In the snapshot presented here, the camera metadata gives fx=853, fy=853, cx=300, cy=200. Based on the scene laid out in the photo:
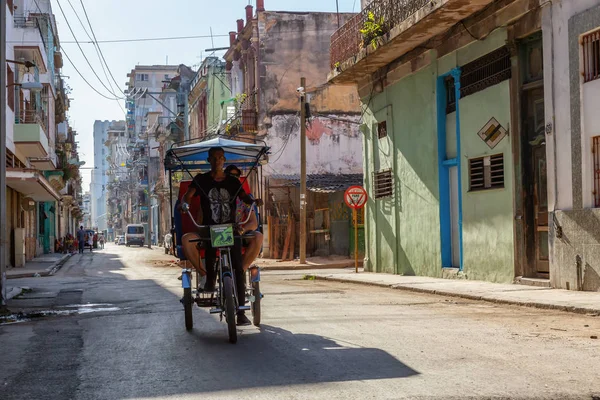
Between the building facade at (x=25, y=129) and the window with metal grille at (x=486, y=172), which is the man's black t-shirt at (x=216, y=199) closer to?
the window with metal grille at (x=486, y=172)

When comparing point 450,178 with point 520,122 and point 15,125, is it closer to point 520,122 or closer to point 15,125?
point 520,122

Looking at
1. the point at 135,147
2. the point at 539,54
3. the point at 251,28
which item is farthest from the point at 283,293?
the point at 135,147

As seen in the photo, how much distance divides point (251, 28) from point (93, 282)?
2144 centimetres

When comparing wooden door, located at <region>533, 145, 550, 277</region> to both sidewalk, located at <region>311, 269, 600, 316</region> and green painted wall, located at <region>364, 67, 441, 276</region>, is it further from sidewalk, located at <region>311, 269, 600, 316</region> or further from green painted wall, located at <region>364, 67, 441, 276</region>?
green painted wall, located at <region>364, 67, 441, 276</region>

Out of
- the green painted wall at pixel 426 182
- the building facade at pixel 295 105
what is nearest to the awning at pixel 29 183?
the building facade at pixel 295 105

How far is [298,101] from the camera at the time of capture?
129 ft

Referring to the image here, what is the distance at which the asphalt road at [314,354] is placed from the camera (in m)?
5.79

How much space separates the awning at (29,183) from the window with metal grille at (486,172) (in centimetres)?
1730

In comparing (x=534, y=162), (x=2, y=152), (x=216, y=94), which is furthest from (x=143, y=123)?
(x=534, y=162)

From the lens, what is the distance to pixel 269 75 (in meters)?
39.2

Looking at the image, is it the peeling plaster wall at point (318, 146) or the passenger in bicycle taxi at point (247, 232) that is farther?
the peeling plaster wall at point (318, 146)

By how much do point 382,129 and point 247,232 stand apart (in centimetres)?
1456

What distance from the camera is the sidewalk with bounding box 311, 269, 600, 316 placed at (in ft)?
36.7

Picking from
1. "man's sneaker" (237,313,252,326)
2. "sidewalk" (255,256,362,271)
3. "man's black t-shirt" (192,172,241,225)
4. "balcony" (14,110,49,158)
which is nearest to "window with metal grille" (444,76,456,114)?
"man's black t-shirt" (192,172,241,225)
